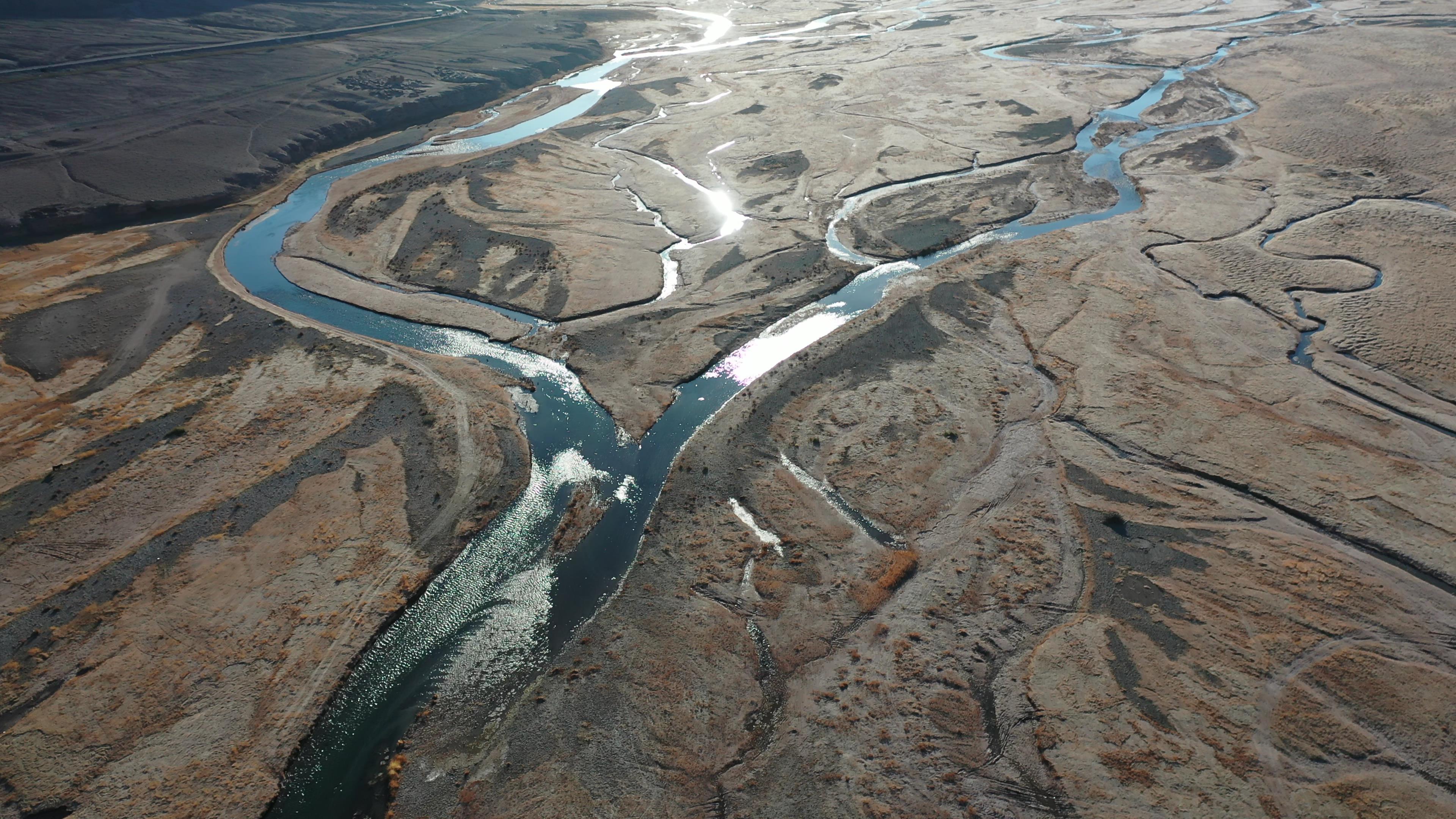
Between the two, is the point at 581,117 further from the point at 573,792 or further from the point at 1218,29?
the point at 1218,29

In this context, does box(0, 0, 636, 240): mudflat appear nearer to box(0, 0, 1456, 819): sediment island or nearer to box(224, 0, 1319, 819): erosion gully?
box(0, 0, 1456, 819): sediment island

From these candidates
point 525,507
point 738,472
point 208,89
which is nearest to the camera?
point 525,507

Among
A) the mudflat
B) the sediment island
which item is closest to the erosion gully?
the sediment island

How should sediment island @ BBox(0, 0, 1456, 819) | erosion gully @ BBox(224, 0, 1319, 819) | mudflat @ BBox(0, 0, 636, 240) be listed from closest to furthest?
sediment island @ BBox(0, 0, 1456, 819)
erosion gully @ BBox(224, 0, 1319, 819)
mudflat @ BBox(0, 0, 636, 240)

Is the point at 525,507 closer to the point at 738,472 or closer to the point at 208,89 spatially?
the point at 738,472

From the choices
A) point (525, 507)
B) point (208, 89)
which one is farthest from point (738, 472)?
point (208, 89)

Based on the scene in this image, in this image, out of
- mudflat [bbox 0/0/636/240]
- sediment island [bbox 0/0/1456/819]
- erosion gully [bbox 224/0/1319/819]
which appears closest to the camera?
sediment island [bbox 0/0/1456/819]

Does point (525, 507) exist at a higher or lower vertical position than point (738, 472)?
lower

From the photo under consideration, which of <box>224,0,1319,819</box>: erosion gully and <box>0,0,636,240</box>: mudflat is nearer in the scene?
<box>224,0,1319,819</box>: erosion gully
